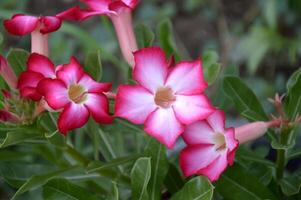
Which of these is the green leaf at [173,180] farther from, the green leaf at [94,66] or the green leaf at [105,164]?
the green leaf at [94,66]

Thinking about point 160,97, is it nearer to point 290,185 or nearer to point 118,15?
point 118,15

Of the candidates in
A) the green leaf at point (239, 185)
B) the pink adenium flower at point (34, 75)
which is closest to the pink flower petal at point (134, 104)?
the pink adenium flower at point (34, 75)

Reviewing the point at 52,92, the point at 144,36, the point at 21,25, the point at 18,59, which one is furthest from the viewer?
the point at 144,36

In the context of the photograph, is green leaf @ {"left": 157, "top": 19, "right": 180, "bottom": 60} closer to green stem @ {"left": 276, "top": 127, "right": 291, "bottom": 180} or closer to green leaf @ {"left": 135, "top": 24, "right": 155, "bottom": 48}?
green leaf @ {"left": 135, "top": 24, "right": 155, "bottom": 48}

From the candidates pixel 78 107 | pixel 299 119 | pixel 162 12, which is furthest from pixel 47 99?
pixel 162 12

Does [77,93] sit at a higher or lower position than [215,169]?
higher

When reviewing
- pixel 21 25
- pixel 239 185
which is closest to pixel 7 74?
A: pixel 21 25

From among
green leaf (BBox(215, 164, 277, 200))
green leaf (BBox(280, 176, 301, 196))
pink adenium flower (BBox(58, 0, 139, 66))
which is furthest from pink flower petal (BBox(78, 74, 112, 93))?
green leaf (BBox(280, 176, 301, 196))

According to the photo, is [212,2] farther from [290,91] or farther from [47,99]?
[47,99]

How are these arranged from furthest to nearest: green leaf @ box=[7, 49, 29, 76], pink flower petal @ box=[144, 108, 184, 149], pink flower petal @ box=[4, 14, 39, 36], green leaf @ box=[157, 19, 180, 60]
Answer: green leaf @ box=[157, 19, 180, 60] < green leaf @ box=[7, 49, 29, 76] < pink flower petal @ box=[4, 14, 39, 36] < pink flower petal @ box=[144, 108, 184, 149]
